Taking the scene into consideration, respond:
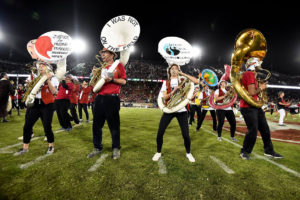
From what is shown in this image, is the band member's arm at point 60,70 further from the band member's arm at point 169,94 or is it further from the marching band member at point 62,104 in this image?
the band member's arm at point 169,94

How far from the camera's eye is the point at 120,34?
3.35 metres

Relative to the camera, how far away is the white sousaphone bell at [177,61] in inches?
120

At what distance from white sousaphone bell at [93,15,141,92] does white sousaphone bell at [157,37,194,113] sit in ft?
3.65

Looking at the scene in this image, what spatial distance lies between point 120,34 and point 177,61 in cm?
163

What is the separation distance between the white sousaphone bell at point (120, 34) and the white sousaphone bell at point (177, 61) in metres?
1.11

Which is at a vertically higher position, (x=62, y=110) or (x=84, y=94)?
(x=84, y=94)

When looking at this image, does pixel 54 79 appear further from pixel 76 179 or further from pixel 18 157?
pixel 76 179

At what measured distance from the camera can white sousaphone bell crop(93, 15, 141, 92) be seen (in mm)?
3135

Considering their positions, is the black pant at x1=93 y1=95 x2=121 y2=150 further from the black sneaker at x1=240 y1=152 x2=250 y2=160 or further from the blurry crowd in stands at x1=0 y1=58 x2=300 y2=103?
the blurry crowd in stands at x1=0 y1=58 x2=300 y2=103

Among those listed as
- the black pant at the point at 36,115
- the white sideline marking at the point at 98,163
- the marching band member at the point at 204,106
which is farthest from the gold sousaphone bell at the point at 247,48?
the black pant at the point at 36,115

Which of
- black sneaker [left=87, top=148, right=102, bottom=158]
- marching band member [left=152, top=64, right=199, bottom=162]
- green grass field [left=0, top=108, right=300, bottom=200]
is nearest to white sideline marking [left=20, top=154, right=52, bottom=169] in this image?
green grass field [left=0, top=108, right=300, bottom=200]

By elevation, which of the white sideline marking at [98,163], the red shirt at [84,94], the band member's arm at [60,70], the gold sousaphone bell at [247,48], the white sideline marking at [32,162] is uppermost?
the gold sousaphone bell at [247,48]

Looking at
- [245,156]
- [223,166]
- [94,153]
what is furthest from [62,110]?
[245,156]

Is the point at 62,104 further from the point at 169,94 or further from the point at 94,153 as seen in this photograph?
the point at 169,94
